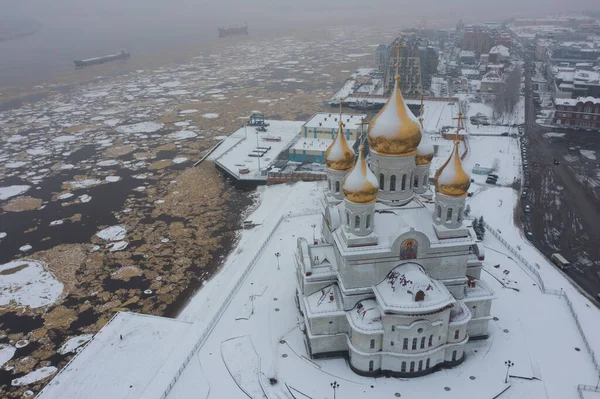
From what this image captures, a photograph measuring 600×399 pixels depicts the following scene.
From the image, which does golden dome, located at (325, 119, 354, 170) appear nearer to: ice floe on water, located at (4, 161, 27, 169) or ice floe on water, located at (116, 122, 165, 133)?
ice floe on water, located at (4, 161, 27, 169)

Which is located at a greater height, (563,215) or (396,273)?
(396,273)

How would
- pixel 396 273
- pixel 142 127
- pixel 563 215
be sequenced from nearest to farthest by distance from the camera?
pixel 396 273
pixel 563 215
pixel 142 127

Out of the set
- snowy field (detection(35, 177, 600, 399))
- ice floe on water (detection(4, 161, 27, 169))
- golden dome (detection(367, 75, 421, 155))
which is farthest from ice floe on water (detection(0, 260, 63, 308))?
ice floe on water (detection(4, 161, 27, 169))

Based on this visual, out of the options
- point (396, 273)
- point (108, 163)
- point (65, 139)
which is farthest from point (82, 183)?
point (396, 273)

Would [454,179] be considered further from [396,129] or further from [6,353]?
[6,353]

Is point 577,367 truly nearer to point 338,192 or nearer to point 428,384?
point 428,384

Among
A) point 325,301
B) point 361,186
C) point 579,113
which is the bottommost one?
point 325,301

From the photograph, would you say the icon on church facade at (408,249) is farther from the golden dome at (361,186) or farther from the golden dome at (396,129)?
the golden dome at (396,129)

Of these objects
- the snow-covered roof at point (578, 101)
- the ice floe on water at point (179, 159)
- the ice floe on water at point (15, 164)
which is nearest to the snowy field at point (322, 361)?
the ice floe on water at point (179, 159)
